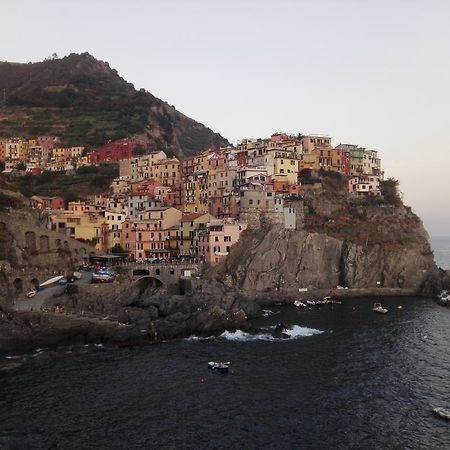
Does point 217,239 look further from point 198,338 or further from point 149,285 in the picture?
point 198,338

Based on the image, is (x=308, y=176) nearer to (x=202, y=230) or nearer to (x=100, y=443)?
(x=202, y=230)

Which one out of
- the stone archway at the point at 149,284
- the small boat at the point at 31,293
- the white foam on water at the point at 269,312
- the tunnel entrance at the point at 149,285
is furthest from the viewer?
the stone archway at the point at 149,284

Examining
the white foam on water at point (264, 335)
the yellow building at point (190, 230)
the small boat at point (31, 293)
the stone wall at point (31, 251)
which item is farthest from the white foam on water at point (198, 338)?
the yellow building at point (190, 230)

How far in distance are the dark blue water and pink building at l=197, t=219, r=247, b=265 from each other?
2442cm

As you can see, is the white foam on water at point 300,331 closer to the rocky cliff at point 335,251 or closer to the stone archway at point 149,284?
the rocky cliff at point 335,251

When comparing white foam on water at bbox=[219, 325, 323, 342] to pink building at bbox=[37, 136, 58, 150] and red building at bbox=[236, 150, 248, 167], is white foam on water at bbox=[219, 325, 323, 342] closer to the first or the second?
red building at bbox=[236, 150, 248, 167]

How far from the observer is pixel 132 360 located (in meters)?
54.8

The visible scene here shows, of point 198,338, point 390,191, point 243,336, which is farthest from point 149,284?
point 390,191

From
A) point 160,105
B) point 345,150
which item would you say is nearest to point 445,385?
point 345,150

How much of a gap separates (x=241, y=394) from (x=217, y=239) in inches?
1777

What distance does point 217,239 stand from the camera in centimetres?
8862

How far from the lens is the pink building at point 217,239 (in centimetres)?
8825

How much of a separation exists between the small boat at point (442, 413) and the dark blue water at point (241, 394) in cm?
51

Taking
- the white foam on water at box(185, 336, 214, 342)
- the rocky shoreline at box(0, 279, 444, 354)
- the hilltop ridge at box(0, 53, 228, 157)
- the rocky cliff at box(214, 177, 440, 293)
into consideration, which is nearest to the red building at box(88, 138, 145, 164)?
the hilltop ridge at box(0, 53, 228, 157)
